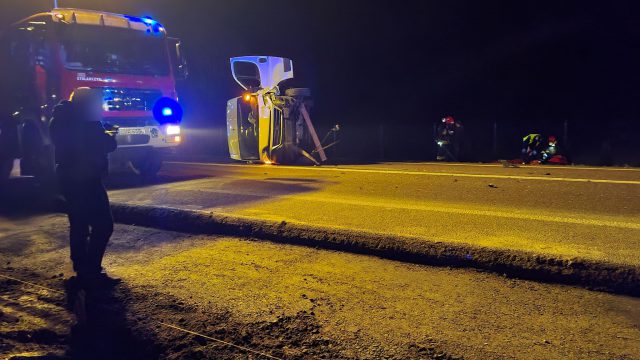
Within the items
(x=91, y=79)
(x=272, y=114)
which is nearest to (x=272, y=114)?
(x=272, y=114)

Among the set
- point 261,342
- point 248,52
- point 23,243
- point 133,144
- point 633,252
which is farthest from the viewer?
point 248,52

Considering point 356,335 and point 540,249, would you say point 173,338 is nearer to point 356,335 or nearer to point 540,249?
point 356,335

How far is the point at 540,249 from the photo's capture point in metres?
4.74

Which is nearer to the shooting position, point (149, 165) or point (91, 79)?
point (91, 79)

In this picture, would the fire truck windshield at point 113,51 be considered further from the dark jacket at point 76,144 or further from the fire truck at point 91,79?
the dark jacket at point 76,144

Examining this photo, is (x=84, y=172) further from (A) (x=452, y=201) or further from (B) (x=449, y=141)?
(B) (x=449, y=141)

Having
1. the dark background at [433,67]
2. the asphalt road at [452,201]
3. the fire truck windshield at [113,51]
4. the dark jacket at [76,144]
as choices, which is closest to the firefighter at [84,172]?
the dark jacket at [76,144]

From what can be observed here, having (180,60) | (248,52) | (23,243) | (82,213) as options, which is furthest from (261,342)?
(248,52)

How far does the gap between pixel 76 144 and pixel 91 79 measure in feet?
20.2

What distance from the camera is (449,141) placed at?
54.5 ft

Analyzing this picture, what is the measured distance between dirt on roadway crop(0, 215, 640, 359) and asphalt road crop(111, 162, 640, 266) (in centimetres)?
76

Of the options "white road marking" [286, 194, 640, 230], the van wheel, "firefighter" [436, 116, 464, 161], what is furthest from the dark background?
"white road marking" [286, 194, 640, 230]

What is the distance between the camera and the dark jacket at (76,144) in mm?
4570

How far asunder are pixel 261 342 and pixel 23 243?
4.36 metres
